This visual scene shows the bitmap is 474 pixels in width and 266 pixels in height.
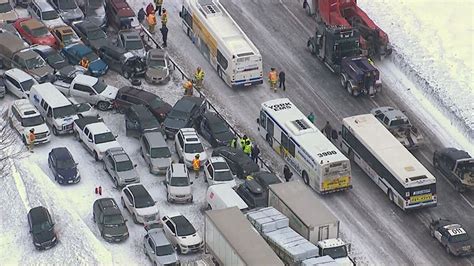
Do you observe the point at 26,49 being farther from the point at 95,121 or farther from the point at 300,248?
the point at 300,248

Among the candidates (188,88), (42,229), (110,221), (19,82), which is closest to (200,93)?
(188,88)

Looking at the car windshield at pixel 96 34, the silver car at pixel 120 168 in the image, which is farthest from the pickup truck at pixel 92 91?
the silver car at pixel 120 168

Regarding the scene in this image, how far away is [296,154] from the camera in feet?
219

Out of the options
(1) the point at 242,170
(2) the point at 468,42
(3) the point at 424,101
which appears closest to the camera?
(1) the point at 242,170

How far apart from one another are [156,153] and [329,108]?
12416mm

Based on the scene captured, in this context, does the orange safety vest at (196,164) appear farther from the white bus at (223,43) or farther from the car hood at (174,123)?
the white bus at (223,43)

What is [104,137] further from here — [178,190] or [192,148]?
[178,190]

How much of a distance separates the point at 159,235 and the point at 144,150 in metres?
8.67

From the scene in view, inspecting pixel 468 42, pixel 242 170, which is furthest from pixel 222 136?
pixel 468 42

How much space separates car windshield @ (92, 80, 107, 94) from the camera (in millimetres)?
71812

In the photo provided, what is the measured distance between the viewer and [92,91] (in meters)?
71.8

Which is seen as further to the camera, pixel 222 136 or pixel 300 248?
pixel 222 136

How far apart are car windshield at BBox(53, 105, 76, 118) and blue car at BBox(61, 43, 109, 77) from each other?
5.63m

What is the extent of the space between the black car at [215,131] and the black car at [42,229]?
11.6 metres
